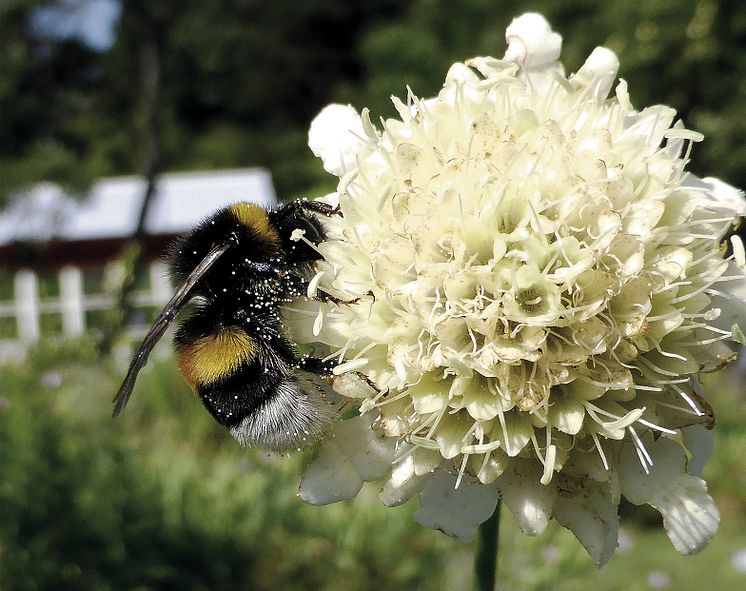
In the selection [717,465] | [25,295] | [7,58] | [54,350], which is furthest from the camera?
[25,295]

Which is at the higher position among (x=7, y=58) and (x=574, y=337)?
(x=574, y=337)

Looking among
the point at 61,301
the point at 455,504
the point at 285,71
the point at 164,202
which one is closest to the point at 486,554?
the point at 455,504

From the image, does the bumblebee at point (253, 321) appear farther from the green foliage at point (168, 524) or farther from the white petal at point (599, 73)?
the green foliage at point (168, 524)

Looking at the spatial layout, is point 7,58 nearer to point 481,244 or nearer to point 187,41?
point 187,41

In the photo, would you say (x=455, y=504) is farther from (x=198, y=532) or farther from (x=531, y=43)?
(x=198, y=532)

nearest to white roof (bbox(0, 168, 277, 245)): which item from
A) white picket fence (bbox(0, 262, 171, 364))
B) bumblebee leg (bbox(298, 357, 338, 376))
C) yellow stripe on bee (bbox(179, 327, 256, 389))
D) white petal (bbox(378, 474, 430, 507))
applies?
white picket fence (bbox(0, 262, 171, 364))

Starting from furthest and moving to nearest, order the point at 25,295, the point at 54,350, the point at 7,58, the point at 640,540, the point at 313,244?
the point at 25,295, the point at 7,58, the point at 54,350, the point at 640,540, the point at 313,244

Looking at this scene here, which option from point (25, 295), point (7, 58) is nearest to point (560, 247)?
point (7, 58)

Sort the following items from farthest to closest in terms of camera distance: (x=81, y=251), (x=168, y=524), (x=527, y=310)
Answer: (x=81, y=251)
(x=168, y=524)
(x=527, y=310)
